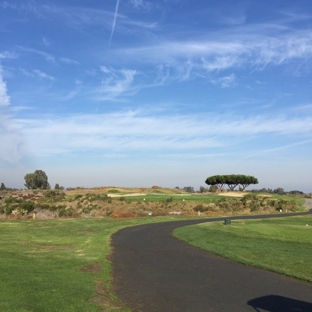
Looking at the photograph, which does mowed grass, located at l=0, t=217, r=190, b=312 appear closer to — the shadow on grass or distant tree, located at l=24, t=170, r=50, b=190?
the shadow on grass

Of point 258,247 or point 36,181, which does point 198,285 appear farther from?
point 36,181

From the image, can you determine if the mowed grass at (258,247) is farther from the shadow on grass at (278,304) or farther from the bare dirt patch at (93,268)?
the bare dirt patch at (93,268)

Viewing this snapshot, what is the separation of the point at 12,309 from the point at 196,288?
17.3ft

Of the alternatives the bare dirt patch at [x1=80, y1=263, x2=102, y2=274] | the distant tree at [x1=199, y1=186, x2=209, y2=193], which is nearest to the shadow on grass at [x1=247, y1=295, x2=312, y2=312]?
the bare dirt patch at [x1=80, y1=263, x2=102, y2=274]

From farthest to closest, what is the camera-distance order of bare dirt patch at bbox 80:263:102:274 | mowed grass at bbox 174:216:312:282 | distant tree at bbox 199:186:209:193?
1. distant tree at bbox 199:186:209:193
2. mowed grass at bbox 174:216:312:282
3. bare dirt patch at bbox 80:263:102:274

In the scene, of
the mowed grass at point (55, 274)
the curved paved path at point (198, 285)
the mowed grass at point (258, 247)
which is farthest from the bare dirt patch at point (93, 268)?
the mowed grass at point (258, 247)

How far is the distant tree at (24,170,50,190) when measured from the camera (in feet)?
385

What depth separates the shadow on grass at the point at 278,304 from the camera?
906 centimetres

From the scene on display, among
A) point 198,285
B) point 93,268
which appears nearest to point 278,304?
point 198,285

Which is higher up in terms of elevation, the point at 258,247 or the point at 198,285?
the point at 258,247

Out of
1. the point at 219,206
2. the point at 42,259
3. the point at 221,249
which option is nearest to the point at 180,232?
the point at 221,249

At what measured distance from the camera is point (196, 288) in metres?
11.2

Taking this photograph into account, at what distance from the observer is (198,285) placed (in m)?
11.6

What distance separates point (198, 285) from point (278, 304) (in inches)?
108
